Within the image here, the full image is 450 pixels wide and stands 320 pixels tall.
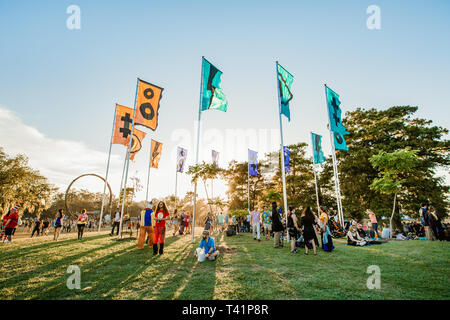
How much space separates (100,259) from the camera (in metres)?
6.82

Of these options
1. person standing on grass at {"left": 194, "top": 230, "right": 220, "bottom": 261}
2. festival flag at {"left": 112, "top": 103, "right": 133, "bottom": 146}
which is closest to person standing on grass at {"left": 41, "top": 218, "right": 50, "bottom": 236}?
festival flag at {"left": 112, "top": 103, "right": 133, "bottom": 146}

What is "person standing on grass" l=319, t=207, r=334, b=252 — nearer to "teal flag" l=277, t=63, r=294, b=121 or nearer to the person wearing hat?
"teal flag" l=277, t=63, r=294, b=121

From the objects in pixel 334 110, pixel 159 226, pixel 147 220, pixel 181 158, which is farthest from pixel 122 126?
pixel 334 110

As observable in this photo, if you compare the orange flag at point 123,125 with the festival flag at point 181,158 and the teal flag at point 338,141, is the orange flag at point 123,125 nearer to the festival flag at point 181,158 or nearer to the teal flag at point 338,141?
the festival flag at point 181,158

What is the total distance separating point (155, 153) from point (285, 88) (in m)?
15.2

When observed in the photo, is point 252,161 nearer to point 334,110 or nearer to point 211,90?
point 334,110

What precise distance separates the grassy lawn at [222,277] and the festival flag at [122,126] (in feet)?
→ 29.7

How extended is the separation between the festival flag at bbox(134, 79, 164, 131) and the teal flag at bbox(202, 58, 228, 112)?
356 cm

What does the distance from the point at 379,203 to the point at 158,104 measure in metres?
23.9

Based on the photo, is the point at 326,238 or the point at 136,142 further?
the point at 136,142

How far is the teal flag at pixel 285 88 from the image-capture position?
38.3 feet

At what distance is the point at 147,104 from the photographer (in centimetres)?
1274

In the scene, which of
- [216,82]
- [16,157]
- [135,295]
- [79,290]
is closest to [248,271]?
[135,295]
